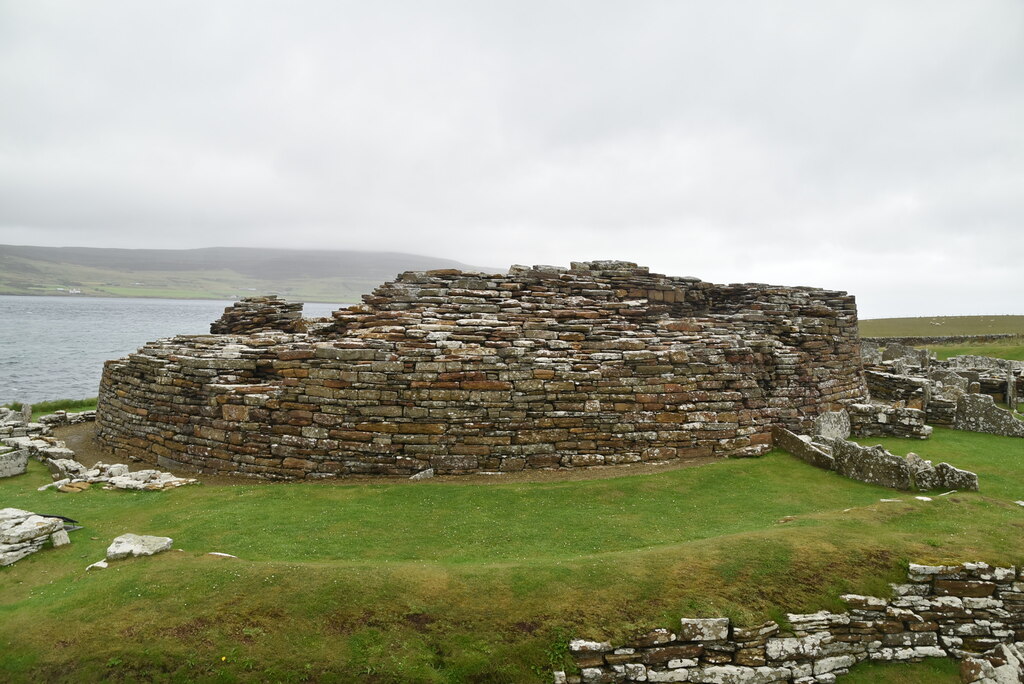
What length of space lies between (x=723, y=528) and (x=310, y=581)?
6.19 meters

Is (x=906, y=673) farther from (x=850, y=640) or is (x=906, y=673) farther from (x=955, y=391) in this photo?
(x=955, y=391)

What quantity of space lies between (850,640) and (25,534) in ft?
36.9

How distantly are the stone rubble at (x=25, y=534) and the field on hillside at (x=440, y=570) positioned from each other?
19 cm

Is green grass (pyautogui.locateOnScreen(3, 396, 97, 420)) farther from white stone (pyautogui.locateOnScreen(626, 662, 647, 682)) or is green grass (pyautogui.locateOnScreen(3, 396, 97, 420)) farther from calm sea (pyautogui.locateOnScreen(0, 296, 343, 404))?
white stone (pyautogui.locateOnScreen(626, 662, 647, 682))

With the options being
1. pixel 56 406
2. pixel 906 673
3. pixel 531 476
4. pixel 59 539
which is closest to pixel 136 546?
pixel 59 539

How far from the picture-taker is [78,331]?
69.1 metres

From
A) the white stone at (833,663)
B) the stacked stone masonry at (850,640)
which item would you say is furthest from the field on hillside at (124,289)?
the white stone at (833,663)

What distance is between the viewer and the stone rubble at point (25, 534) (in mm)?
7246

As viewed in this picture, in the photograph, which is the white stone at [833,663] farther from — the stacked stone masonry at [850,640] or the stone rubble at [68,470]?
the stone rubble at [68,470]

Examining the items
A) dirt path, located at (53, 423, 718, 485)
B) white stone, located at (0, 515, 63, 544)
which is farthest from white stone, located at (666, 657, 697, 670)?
white stone, located at (0, 515, 63, 544)

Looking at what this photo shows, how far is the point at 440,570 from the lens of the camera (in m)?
6.94

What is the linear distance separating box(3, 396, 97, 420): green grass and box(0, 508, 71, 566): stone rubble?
49.3ft

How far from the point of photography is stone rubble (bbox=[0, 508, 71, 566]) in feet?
23.8

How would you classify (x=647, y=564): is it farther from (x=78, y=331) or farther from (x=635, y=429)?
(x=78, y=331)
